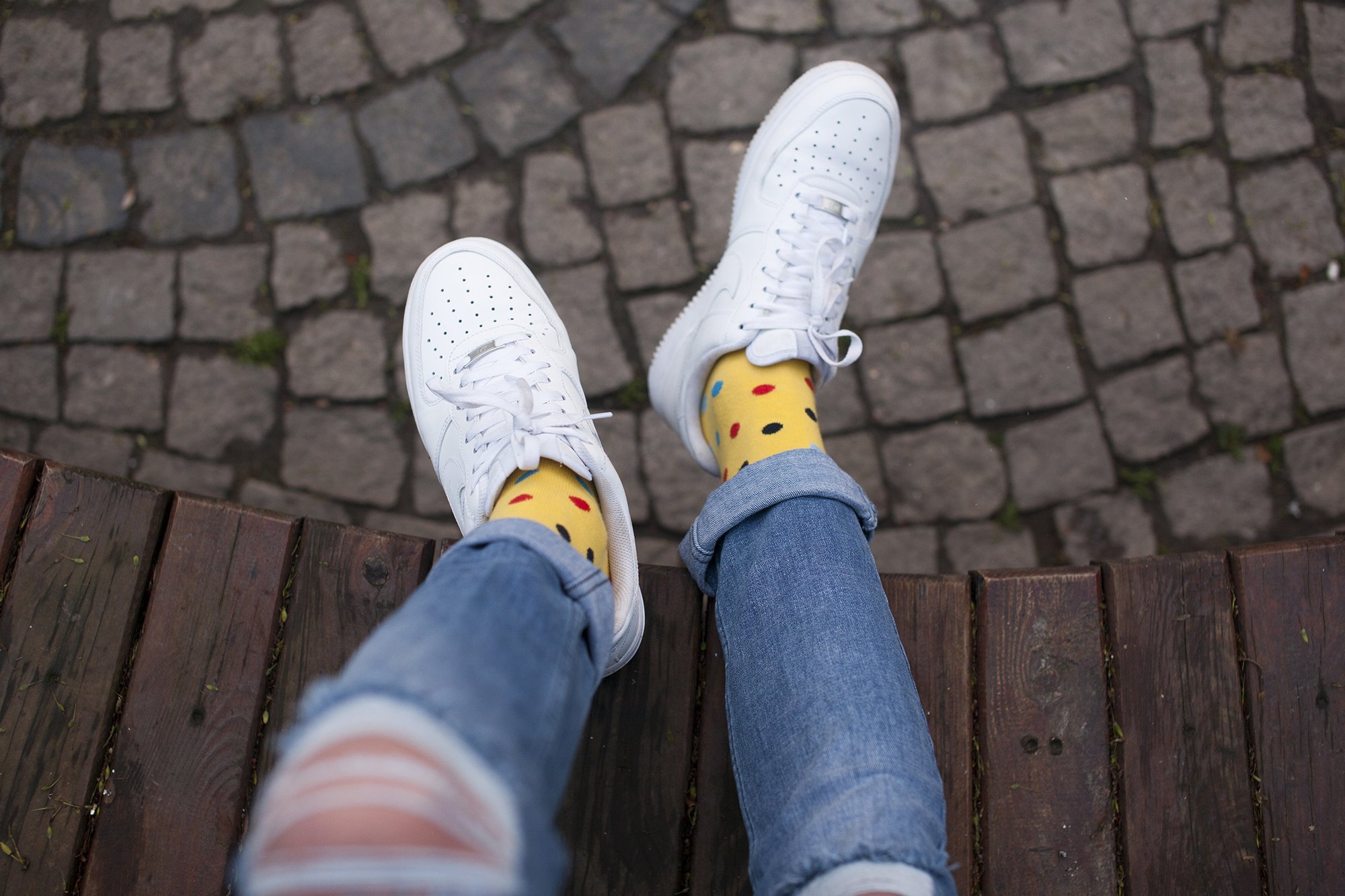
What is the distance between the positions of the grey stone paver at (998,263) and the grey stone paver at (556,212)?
979 mm

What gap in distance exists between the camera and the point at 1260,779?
1.51m

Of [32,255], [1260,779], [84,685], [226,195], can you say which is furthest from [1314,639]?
[32,255]

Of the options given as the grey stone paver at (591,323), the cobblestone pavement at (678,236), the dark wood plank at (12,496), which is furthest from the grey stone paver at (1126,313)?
the dark wood plank at (12,496)

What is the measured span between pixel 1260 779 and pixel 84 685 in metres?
2.18

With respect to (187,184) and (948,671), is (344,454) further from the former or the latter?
(948,671)

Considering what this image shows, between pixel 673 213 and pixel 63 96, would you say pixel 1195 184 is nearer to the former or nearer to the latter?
pixel 673 213

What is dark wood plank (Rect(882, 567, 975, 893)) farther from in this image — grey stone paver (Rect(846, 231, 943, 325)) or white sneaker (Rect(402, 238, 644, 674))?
grey stone paver (Rect(846, 231, 943, 325))

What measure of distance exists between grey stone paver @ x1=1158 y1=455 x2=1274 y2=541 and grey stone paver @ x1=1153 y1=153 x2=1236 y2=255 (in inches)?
24.0

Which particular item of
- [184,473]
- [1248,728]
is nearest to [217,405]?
[184,473]

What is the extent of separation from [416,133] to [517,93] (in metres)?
0.31

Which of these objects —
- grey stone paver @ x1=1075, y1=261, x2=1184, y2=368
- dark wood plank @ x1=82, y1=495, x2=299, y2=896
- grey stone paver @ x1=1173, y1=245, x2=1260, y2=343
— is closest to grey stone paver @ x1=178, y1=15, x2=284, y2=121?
dark wood plank @ x1=82, y1=495, x2=299, y2=896

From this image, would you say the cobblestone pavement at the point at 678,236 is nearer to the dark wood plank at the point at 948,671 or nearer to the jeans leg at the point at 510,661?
the dark wood plank at the point at 948,671

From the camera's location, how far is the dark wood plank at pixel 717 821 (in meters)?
1.48

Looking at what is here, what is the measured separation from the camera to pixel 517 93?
7.57ft
